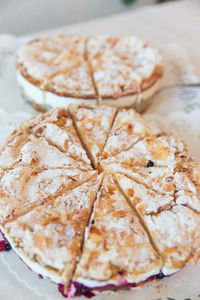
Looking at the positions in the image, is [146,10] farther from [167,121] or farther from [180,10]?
[167,121]

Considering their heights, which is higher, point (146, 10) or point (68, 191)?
point (68, 191)

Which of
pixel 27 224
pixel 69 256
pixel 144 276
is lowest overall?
pixel 144 276

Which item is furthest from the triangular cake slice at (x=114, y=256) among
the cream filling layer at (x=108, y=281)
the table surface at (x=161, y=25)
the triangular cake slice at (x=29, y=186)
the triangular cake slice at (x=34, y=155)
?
the table surface at (x=161, y=25)

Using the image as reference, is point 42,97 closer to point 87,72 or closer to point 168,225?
point 87,72

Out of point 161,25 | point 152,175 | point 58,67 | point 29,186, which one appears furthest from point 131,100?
point 161,25

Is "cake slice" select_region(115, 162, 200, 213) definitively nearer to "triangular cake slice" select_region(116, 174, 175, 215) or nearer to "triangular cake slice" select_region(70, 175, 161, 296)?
"triangular cake slice" select_region(116, 174, 175, 215)

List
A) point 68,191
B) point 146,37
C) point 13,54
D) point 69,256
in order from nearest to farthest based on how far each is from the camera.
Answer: point 69,256, point 68,191, point 13,54, point 146,37

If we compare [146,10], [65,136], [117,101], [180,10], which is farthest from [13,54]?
[180,10]
